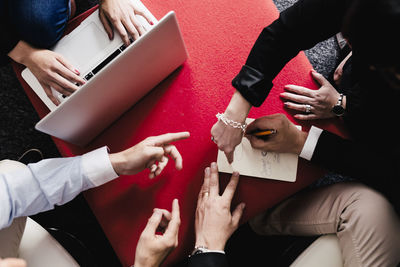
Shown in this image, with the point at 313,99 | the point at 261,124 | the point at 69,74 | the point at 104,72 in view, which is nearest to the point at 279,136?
the point at 261,124

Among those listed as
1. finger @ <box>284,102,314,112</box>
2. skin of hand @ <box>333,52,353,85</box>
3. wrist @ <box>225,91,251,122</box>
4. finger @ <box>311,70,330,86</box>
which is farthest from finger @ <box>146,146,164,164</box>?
skin of hand @ <box>333,52,353,85</box>

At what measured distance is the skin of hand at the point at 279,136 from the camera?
2.63 feet

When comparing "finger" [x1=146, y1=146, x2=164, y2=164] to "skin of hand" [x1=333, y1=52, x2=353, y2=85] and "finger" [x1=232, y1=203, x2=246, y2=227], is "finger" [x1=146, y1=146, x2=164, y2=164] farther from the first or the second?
"skin of hand" [x1=333, y1=52, x2=353, y2=85]

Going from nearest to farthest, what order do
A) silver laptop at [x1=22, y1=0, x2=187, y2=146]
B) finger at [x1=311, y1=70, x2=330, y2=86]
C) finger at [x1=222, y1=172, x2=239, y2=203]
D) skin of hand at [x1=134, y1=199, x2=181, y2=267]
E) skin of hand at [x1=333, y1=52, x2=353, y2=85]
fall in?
silver laptop at [x1=22, y1=0, x2=187, y2=146] → skin of hand at [x1=134, y1=199, x2=181, y2=267] → finger at [x1=222, y1=172, x2=239, y2=203] → finger at [x1=311, y1=70, x2=330, y2=86] → skin of hand at [x1=333, y1=52, x2=353, y2=85]

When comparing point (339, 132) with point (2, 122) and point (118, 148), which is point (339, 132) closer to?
point (118, 148)

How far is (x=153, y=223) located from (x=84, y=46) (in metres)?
0.56

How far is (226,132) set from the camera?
0.78 meters

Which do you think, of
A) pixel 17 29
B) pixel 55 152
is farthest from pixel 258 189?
pixel 55 152

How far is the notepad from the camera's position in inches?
32.6

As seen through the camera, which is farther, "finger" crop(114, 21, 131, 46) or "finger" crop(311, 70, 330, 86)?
"finger" crop(311, 70, 330, 86)

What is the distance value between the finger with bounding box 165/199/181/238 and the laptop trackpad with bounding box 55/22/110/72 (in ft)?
1.58

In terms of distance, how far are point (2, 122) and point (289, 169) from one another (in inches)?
57.8

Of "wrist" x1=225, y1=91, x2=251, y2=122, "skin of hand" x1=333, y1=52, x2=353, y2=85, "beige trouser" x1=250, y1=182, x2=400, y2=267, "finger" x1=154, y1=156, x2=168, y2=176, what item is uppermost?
"wrist" x1=225, y1=91, x2=251, y2=122

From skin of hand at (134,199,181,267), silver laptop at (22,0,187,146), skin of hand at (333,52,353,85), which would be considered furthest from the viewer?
skin of hand at (333,52,353,85)
